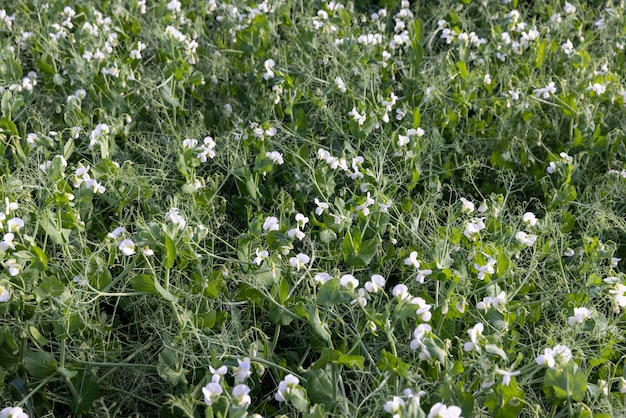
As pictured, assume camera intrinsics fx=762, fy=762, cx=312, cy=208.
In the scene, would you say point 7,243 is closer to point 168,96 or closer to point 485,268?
point 168,96

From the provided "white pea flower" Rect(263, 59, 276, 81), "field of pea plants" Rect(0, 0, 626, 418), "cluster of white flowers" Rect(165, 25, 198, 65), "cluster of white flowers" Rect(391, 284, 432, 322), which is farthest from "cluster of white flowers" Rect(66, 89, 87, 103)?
"cluster of white flowers" Rect(391, 284, 432, 322)

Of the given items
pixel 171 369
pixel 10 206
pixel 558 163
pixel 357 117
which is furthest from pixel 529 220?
pixel 10 206

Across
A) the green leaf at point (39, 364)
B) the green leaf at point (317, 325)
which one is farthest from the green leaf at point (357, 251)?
the green leaf at point (39, 364)

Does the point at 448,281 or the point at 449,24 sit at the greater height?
the point at 449,24

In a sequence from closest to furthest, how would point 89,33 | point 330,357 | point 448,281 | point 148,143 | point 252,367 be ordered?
point 330,357
point 252,367
point 448,281
point 148,143
point 89,33

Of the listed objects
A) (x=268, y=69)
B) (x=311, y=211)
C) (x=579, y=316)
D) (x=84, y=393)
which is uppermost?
(x=268, y=69)

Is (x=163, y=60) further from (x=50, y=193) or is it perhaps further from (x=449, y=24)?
(x=449, y=24)

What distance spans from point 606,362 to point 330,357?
25.1 inches

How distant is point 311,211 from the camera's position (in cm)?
223

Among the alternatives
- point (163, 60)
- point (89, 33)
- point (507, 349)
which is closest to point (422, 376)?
point (507, 349)

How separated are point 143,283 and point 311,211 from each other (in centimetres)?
69

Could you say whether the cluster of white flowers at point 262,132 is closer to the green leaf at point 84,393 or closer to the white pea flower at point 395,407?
the green leaf at point 84,393

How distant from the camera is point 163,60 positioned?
9.05ft

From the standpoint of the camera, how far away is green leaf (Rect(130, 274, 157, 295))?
1.65 meters
